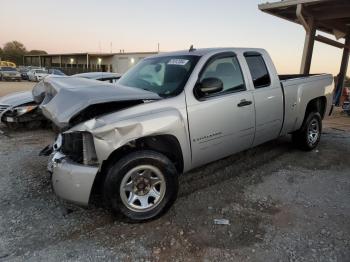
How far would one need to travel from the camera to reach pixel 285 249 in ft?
9.70

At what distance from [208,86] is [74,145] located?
1690 millimetres

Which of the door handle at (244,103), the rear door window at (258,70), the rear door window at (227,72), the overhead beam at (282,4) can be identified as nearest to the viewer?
the rear door window at (227,72)

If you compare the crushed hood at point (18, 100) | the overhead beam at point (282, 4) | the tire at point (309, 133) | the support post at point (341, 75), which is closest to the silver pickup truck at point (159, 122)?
the tire at point (309, 133)

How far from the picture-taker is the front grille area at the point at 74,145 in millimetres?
3156

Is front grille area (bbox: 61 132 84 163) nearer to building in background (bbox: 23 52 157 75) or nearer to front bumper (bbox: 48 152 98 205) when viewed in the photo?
front bumper (bbox: 48 152 98 205)

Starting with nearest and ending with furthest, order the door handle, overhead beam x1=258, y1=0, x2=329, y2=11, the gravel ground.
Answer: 1. the gravel ground
2. the door handle
3. overhead beam x1=258, y1=0, x2=329, y2=11

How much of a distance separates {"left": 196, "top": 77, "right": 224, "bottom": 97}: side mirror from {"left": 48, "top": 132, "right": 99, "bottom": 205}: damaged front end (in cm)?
147

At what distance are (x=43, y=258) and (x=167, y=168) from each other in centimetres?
145

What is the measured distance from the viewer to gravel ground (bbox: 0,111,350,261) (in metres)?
2.92

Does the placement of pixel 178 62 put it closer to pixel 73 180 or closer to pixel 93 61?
pixel 73 180

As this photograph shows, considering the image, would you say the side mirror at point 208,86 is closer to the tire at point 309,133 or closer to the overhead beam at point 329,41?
the tire at point 309,133

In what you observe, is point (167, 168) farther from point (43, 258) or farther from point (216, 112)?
point (43, 258)

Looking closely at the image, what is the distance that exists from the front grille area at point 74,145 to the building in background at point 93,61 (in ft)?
110

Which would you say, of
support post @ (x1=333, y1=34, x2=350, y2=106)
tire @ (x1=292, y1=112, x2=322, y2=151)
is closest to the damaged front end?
tire @ (x1=292, y1=112, x2=322, y2=151)
